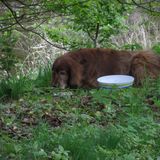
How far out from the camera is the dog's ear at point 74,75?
7793 millimetres

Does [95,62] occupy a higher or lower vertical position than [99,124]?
higher

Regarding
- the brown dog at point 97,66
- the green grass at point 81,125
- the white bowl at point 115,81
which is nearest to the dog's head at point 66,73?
the brown dog at point 97,66

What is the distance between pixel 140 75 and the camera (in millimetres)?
7988

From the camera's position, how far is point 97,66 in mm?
8023

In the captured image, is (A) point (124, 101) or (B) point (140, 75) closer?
(A) point (124, 101)

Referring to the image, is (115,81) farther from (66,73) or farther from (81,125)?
(81,125)

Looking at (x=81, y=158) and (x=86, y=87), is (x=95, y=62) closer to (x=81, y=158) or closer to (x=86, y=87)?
(x=86, y=87)

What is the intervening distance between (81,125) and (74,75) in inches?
108

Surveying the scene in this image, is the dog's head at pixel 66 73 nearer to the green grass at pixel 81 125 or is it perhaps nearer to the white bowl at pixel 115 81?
the green grass at pixel 81 125

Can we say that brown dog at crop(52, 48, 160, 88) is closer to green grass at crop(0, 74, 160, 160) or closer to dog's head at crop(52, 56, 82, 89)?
dog's head at crop(52, 56, 82, 89)

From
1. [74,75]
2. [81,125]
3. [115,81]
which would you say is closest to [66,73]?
[74,75]

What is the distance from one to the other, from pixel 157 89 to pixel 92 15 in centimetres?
243

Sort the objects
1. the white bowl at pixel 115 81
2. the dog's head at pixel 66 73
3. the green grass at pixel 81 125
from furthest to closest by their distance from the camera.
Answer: the dog's head at pixel 66 73 < the white bowl at pixel 115 81 < the green grass at pixel 81 125

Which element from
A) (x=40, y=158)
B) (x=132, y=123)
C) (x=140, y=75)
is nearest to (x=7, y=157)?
(x=40, y=158)
